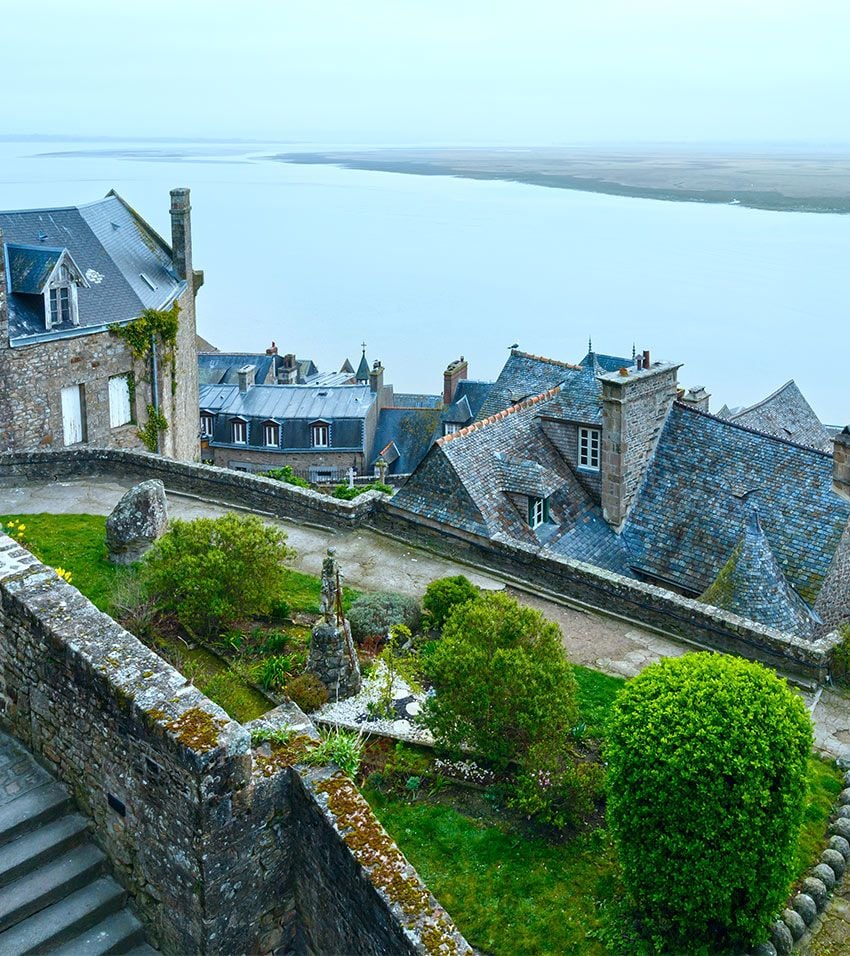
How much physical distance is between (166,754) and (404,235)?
14238 centimetres

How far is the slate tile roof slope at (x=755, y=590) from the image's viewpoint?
15.7 m

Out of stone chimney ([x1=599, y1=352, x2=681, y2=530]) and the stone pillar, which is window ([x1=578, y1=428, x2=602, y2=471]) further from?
the stone pillar

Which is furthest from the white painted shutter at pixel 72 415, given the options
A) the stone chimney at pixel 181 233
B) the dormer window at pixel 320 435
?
the dormer window at pixel 320 435

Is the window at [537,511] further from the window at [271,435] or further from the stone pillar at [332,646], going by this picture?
the window at [271,435]

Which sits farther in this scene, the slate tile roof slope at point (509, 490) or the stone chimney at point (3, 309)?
the stone chimney at point (3, 309)

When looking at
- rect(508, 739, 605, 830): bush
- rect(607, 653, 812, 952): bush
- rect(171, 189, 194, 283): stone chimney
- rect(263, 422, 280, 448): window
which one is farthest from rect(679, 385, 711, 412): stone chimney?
rect(263, 422, 280, 448): window

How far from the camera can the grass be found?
873cm

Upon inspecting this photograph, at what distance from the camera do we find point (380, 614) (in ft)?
44.4

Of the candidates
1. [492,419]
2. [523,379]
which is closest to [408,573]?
[492,419]

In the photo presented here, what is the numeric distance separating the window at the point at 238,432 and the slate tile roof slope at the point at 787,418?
3397 centimetres

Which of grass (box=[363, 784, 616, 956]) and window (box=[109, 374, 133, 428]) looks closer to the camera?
grass (box=[363, 784, 616, 956])

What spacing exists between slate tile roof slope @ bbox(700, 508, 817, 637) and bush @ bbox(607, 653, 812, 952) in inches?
282

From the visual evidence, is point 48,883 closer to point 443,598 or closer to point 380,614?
point 380,614

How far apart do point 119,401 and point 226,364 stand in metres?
40.1
